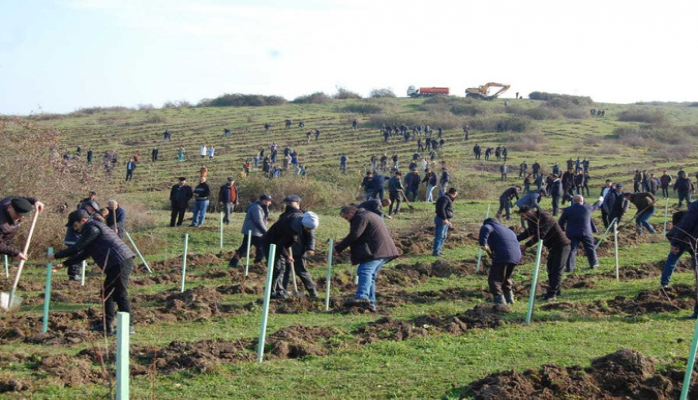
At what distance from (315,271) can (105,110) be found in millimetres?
83047

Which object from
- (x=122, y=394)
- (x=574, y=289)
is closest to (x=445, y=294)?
(x=574, y=289)

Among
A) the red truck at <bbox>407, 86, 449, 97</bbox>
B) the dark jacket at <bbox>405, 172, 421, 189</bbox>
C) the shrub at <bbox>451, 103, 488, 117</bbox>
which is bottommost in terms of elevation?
the dark jacket at <bbox>405, 172, 421, 189</bbox>

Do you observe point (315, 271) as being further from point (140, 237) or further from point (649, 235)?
point (649, 235)

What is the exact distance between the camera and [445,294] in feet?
40.2

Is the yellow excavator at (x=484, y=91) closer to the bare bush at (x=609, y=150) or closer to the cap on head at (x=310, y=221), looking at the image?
the bare bush at (x=609, y=150)

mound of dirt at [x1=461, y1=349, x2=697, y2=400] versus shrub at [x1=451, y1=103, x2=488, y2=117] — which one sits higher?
shrub at [x1=451, y1=103, x2=488, y2=117]

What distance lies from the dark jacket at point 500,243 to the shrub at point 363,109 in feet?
250

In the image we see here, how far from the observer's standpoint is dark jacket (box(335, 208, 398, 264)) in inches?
412

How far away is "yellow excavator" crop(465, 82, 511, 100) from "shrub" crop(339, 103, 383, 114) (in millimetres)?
17349

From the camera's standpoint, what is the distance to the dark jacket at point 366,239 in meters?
10.5

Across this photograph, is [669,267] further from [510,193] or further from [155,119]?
[155,119]

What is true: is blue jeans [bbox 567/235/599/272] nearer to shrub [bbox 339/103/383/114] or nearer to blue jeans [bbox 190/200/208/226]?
blue jeans [bbox 190/200/208/226]

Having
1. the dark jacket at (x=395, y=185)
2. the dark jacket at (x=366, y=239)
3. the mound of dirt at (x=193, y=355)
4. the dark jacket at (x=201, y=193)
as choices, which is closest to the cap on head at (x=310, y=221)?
the dark jacket at (x=366, y=239)

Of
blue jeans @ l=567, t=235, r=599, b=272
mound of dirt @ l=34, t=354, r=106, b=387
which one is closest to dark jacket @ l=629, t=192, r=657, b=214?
blue jeans @ l=567, t=235, r=599, b=272
